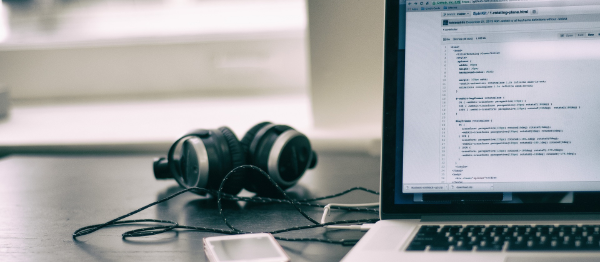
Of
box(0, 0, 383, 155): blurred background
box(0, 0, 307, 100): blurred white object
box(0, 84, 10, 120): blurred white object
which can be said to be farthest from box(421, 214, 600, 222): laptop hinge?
box(0, 84, 10, 120): blurred white object

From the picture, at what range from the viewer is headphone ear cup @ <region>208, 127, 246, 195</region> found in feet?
2.64

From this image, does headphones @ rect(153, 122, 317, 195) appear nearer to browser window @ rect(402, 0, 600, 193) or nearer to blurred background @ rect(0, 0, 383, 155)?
browser window @ rect(402, 0, 600, 193)

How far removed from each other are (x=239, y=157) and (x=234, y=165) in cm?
2

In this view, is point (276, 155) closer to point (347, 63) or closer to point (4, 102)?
point (347, 63)

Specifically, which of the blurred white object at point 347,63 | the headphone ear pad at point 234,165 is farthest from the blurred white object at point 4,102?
the headphone ear pad at point 234,165

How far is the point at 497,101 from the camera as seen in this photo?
0.59 m

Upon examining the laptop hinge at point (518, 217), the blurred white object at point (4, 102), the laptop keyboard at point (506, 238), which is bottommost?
the laptop keyboard at point (506, 238)

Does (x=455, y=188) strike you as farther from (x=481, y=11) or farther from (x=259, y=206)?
(x=259, y=206)

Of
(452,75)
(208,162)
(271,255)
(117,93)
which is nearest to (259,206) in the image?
(208,162)

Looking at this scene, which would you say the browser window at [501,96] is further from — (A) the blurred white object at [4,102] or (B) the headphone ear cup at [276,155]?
(A) the blurred white object at [4,102]

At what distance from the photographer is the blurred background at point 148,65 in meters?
1.68

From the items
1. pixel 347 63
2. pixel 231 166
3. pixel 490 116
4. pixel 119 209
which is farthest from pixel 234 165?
pixel 347 63

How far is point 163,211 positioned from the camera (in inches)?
31.1

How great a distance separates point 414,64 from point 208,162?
0.35 m
